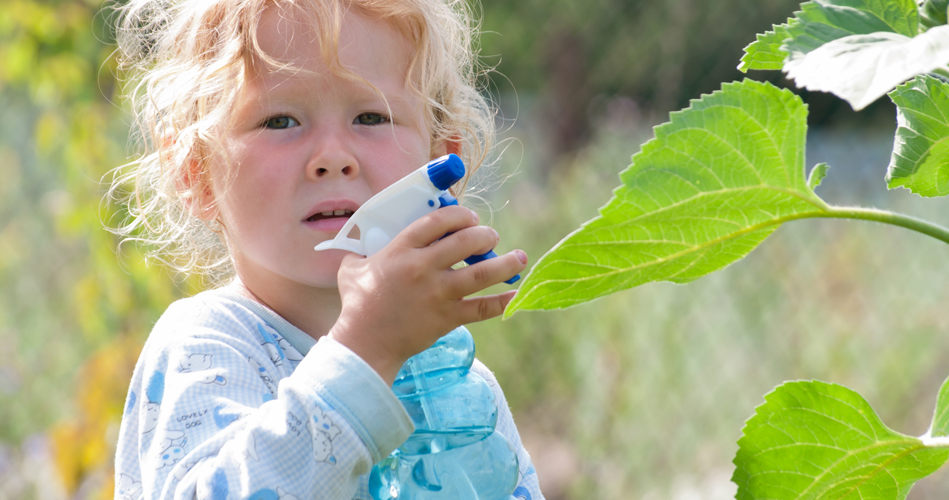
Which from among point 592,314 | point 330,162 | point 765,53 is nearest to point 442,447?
point 330,162

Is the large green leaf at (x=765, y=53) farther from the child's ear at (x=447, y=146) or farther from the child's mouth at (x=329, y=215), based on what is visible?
the child's ear at (x=447, y=146)

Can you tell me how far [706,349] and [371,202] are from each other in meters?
1.96

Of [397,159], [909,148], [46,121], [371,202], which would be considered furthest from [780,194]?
[46,121]

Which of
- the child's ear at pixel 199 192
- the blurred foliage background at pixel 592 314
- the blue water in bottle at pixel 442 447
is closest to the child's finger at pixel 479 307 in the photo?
the blue water in bottle at pixel 442 447

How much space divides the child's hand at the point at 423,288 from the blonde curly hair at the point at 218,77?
0.87 ft

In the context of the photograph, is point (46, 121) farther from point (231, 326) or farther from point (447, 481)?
point (447, 481)

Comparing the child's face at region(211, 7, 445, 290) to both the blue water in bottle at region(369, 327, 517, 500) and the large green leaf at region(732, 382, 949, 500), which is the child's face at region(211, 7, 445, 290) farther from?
the large green leaf at region(732, 382, 949, 500)

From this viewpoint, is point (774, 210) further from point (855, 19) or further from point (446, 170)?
point (446, 170)

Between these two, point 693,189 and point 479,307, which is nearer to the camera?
point 693,189

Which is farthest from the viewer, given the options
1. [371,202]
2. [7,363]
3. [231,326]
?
[7,363]

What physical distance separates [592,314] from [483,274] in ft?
6.24

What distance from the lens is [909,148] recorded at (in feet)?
1.57

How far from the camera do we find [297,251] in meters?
0.77

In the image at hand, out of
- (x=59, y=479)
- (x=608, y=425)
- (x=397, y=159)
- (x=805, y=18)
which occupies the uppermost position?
(x=805, y=18)
